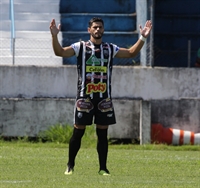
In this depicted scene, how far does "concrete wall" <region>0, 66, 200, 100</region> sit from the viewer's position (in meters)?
17.9

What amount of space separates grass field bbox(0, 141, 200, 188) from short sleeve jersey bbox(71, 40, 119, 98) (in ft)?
3.28

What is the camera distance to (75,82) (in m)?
18.0

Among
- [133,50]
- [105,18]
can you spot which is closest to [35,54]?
[105,18]

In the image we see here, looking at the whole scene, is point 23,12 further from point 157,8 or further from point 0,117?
point 0,117

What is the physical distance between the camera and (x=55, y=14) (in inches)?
918

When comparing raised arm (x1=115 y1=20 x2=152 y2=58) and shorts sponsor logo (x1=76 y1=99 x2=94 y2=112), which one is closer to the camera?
shorts sponsor logo (x1=76 y1=99 x2=94 y2=112)

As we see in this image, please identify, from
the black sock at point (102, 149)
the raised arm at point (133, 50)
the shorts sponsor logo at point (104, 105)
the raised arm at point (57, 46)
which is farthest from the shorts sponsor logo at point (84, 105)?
the raised arm at point (133, 50)

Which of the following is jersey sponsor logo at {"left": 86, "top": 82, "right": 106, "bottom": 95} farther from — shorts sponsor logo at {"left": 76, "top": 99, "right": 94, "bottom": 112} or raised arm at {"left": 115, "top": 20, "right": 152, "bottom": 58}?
raised arm at {"left": 115, "top": 20, "right": 152, "bottom": 58}

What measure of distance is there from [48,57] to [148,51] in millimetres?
2788

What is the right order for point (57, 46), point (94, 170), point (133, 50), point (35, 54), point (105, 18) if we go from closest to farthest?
point (57, 46) < point (133, 50) < point (94, 170) < point (35, 54) < point (105, 18)

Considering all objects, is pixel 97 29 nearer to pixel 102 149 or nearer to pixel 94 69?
pixel 94 69

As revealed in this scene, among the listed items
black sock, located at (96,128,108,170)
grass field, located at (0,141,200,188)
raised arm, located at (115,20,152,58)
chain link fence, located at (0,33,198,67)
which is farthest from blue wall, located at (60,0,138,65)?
black sock, located at (96,128,108,170)

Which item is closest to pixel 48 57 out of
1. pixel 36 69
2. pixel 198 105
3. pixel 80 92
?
pixel 36 69

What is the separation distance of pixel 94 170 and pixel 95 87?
126cm
